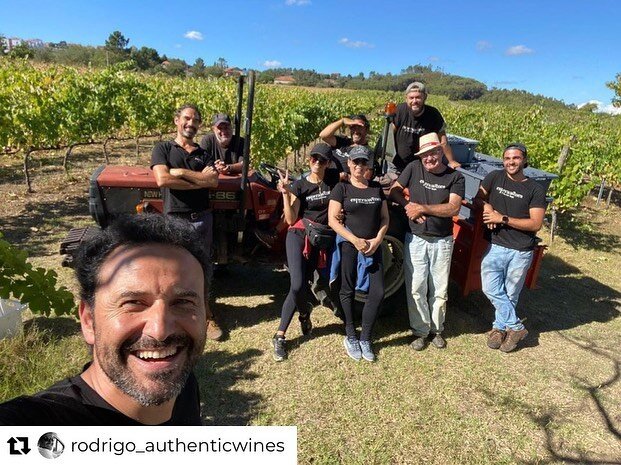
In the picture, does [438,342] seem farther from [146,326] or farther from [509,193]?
[146,326]

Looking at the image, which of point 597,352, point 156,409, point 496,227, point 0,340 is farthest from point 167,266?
point 597,352

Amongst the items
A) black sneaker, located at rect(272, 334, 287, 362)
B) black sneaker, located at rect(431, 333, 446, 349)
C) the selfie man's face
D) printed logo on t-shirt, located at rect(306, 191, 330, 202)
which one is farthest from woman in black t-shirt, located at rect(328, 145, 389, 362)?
the selfie man's face

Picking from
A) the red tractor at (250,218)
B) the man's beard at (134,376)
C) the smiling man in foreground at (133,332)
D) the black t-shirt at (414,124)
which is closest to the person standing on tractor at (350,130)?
the red tractor at (250,218)

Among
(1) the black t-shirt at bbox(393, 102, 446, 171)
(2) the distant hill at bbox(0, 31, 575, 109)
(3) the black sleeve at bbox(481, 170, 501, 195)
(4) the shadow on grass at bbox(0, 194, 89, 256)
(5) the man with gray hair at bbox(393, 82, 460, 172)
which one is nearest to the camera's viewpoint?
(3) the black sleeve at bbox(481, 170, 501, 195)

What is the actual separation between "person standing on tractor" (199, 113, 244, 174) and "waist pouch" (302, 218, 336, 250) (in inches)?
45.5

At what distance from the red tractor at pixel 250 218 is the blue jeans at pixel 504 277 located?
0.55 feet

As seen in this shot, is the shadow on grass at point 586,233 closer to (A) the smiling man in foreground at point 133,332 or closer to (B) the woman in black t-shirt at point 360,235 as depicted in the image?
(B) the woman in black t-shirt at point 360,235

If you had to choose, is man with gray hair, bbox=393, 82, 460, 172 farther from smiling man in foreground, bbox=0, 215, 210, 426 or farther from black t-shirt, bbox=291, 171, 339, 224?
smiling man in foreground, bbox=0, 215, 210, 426

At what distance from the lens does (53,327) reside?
3.81m

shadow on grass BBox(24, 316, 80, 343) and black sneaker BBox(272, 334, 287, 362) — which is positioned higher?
black sneaker BBox(272, 334, 287, 362)

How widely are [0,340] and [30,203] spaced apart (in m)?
5.05

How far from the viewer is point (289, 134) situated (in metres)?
10.1

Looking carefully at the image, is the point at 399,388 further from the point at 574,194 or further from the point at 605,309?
the point at 574,194

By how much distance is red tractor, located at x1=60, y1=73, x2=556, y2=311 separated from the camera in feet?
12.6
